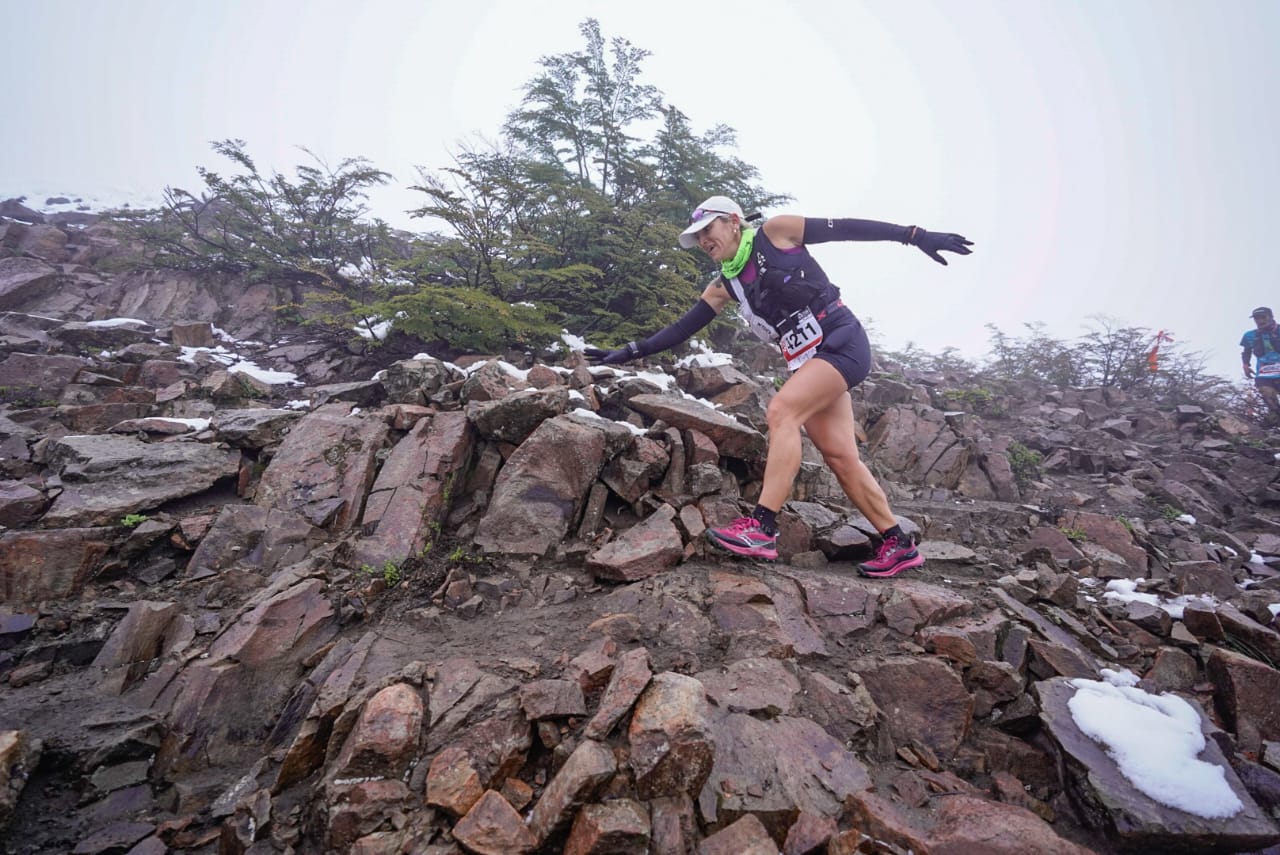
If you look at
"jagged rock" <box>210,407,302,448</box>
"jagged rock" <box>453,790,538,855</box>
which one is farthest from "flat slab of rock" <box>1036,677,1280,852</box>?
"jagged rock" <box>210,407,302,448</box>

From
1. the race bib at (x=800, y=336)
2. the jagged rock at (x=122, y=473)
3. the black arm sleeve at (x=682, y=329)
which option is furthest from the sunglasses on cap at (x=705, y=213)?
the jagged rock at (x=122, y=473)

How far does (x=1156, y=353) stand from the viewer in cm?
1306

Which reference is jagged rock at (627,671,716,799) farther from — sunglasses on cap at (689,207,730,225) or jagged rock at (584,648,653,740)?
sunglasses on cap at (689,207,730,225)

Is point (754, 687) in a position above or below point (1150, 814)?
below

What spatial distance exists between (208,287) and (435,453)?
460 inches

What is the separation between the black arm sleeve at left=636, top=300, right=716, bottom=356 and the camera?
424 cm

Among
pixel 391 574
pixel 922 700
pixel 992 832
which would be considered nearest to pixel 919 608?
pixel 922 700

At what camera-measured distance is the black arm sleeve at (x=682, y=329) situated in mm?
4238

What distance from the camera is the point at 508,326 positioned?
7473 mm

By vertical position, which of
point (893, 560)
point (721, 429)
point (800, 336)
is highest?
point (800, 336)

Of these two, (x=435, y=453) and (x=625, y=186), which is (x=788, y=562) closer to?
(x=435, y=453)

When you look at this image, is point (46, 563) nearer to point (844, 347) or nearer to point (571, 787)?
point (571, 787)

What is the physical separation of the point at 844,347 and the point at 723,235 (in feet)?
4.01

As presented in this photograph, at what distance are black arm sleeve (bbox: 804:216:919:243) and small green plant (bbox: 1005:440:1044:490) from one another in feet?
18.8
